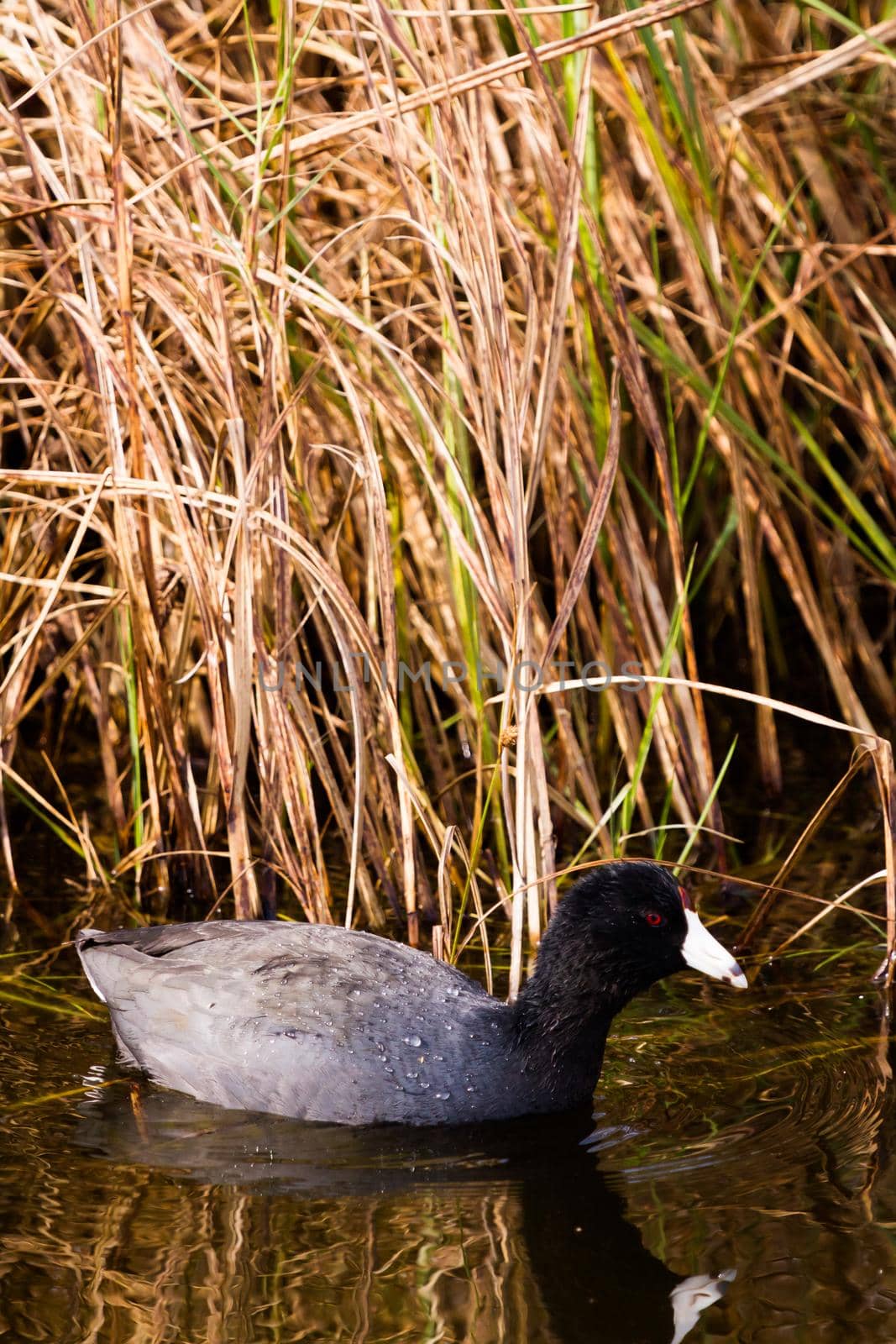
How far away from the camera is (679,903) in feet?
10.7

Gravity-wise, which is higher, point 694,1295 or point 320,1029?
point 320,1029

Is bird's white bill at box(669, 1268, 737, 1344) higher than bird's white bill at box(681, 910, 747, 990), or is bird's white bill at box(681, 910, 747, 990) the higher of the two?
bird's white bill at box(681, 910, 747, 990)

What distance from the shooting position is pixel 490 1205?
2.82 m

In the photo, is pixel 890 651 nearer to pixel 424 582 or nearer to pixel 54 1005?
pixel 424 582

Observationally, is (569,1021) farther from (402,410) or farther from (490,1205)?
(402,410)

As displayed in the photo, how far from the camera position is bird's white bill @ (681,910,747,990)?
10.5ft

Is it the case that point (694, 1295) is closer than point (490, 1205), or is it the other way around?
point (694, 1295)

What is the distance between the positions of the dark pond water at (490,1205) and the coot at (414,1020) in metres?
0.06

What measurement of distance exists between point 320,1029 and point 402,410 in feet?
4.78

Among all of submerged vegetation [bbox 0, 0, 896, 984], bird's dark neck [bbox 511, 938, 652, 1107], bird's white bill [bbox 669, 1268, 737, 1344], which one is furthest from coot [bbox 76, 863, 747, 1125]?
bird's white bill [bbox 669, 1268, 737, 1344]

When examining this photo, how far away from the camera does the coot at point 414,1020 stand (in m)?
3.19
